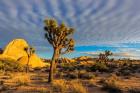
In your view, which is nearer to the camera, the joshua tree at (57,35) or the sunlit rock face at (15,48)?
the joshua tree at (57,35)

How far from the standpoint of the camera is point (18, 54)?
221ft

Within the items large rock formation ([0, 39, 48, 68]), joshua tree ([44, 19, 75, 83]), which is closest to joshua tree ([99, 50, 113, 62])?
large rock formation ([0, 39, 48, 68])

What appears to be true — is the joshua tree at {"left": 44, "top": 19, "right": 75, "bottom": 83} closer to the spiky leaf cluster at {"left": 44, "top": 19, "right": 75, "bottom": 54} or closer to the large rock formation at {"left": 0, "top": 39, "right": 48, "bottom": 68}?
the spiky leaf cluster at {"left": 44, "top": 19, "right": 75, "bottom": 54}

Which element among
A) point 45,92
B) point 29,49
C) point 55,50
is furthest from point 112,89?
point 29,49

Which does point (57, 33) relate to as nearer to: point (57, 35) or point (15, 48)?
point (57, 35)

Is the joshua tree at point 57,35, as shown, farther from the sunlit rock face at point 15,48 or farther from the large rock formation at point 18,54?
the sunlit rock face at point 15,48

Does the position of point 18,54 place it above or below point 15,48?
below

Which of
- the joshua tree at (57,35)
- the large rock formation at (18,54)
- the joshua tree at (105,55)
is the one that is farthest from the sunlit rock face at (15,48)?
the joshua tree at (57,35)

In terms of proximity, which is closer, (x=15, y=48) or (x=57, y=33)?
(x=57, y=33)

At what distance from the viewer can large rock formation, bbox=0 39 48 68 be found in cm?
Answer: 6176

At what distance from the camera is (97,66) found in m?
38.9

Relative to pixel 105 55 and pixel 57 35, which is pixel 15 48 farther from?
pixel 57 35

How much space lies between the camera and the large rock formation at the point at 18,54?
61756mm

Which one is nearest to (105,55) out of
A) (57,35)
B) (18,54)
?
(18,54)
